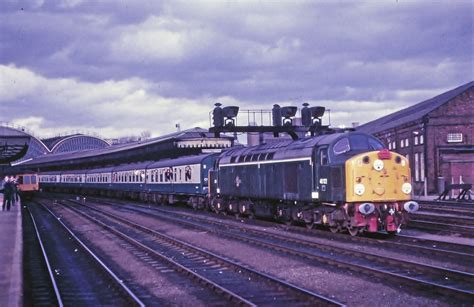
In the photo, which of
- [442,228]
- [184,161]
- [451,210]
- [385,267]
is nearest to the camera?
[385,267]

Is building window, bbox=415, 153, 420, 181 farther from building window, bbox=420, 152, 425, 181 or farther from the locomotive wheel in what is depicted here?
the locomotive wheel

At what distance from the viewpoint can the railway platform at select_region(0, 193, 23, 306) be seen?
10.9m

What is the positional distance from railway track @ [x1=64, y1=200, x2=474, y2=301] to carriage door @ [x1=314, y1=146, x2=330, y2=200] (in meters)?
1.84

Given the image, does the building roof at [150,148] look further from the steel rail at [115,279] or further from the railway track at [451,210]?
the steel rail at [115,279]

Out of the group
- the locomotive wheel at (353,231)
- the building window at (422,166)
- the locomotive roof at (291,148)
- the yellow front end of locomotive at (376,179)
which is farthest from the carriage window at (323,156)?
the building window at (422,166)

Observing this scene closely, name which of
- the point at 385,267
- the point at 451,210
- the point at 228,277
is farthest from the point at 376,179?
the point at 451,210

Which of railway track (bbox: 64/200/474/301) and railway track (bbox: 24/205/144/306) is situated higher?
railway track (bbox: 64/200/474/301)

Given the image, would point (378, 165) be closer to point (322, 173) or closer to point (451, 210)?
point (322, 173)

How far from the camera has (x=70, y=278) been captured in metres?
14.4

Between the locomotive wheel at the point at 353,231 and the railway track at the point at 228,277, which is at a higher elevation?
the locomotive wheel at the point at 353,231

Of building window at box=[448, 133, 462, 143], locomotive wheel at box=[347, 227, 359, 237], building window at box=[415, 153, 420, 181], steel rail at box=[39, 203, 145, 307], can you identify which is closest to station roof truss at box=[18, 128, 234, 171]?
building window at box=[415, 153, 420, 181]

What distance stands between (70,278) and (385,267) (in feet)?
23.4

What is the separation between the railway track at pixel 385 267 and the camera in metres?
11.2

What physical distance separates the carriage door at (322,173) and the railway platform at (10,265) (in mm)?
9167
